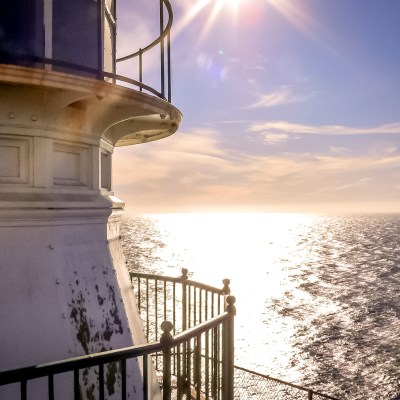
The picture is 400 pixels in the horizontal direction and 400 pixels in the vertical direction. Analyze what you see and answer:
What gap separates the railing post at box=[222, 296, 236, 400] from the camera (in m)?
4.89

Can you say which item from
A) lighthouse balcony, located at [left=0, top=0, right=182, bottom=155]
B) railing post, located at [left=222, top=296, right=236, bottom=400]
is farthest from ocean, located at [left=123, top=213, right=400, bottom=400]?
lighthouse balcony, located at [left=0, top=0, right=182, bottom=155]

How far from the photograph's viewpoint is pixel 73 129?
5.45 metres

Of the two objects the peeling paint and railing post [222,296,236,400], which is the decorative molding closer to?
the peeling paint

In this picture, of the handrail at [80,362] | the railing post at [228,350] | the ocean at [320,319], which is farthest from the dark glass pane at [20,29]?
the ocean at [320,319]

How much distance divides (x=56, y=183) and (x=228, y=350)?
9.26 ft

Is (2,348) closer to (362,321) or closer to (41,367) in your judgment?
(41,367)

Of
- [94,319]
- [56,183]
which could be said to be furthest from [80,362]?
[56,183]

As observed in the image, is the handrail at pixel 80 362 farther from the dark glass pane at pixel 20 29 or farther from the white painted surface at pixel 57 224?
the dark glass pane at pixel 20 29

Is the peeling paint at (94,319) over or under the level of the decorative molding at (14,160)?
under

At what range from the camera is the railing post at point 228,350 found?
489 centimetres

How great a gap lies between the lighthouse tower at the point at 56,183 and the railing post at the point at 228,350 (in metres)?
1.34

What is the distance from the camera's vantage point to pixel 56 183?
5273mm

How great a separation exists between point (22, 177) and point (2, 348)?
1860 mm

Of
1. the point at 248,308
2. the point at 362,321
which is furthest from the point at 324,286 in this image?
the point at 362,321
